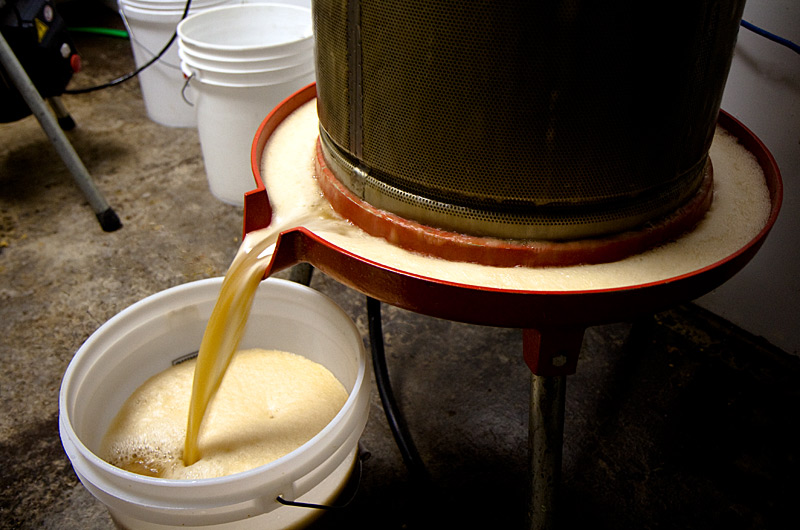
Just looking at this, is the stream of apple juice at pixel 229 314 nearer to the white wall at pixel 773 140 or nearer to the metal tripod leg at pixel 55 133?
the white wall at pixel 773 140

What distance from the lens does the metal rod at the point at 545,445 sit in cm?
63

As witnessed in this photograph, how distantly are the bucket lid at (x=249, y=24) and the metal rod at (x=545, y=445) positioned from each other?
1.30 meters

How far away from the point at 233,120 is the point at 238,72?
15cm

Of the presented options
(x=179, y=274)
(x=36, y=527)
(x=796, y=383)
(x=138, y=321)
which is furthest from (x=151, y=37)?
(x=796, y=383)

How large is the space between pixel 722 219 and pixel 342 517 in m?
0.73

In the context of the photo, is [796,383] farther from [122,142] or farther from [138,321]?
[122,142]

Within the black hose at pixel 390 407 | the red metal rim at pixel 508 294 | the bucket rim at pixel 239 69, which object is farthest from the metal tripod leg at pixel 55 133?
the red metal rim at pixel 508 294

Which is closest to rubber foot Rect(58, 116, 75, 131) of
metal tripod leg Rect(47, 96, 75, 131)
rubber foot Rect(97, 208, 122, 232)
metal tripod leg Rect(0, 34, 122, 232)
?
metal tripod leg Rect(47, 96, 75, 131)

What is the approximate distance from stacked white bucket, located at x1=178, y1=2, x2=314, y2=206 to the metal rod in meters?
1.11

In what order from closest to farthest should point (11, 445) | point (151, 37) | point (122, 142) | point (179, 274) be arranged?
point (11, 445) → point (179, 274) → point (151, 37) → point (122, 142)

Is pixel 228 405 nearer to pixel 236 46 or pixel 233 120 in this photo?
pixel 233 120

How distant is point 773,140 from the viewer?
1.05 metres

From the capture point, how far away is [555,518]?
0.69 metres

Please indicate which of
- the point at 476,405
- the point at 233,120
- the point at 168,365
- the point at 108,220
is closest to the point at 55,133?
the point at 108,220
